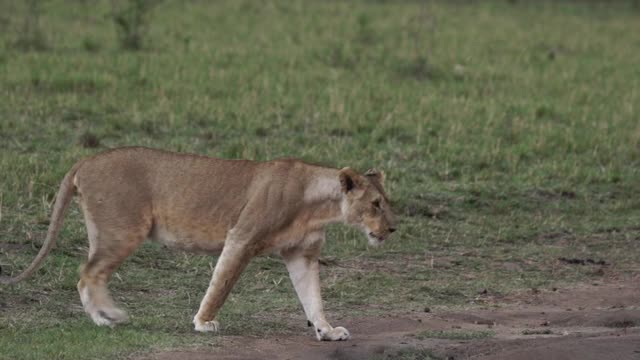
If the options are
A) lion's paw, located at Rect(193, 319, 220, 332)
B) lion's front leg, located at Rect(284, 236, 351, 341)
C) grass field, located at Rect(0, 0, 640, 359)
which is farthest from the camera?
grass field, located at Rect(0, 0, 640, 359)

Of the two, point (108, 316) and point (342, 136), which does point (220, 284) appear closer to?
point (108, 316)

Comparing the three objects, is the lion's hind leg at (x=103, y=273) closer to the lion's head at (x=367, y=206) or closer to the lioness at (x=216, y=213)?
the lioness at (x=216, y=213)

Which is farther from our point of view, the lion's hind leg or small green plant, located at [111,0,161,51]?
small green plant, located at [111,0,161,51]

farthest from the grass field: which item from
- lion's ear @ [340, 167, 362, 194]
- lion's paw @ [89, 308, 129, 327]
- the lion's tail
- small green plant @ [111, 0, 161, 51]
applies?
lion's ear @ [340, 167, 362, 194]

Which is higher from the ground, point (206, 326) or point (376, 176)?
point (376, 176)

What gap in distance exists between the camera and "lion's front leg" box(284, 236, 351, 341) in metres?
7.49

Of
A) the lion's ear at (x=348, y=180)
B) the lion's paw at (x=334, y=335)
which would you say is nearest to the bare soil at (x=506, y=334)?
the lion's paw at (x=334, y=335)

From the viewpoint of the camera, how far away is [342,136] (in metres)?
12.9

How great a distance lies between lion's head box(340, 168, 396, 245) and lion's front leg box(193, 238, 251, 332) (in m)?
0.61

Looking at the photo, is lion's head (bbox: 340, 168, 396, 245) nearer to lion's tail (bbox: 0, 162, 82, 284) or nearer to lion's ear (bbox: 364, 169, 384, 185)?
lion's ear (bbox: 364, 169, 384, 185)

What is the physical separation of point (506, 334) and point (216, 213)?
168 cm

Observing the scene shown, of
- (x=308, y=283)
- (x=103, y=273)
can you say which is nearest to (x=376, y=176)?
(x=308, y=283)

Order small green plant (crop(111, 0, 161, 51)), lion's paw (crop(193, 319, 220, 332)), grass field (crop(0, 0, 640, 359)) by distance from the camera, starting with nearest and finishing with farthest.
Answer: lion's paw (crop(193, 319, 220, 332))
grass field (crop(0, 0, 640, 359))
small green plant (crop(111, 0, 161, 51))

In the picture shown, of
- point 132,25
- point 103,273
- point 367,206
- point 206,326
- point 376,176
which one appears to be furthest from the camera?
point 132,25
